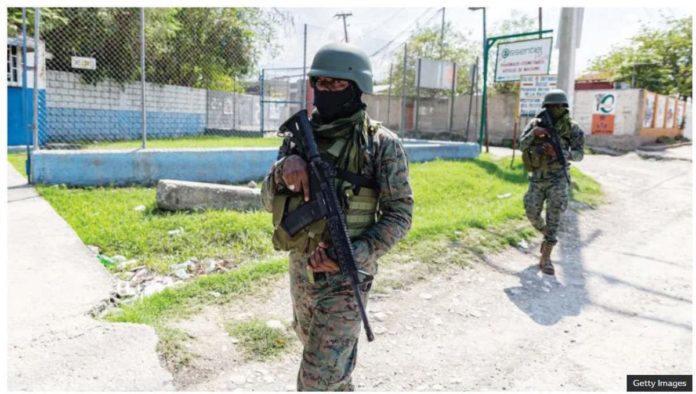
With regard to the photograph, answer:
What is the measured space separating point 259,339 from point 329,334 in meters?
1.29

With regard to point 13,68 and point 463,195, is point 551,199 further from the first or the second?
point 13,68

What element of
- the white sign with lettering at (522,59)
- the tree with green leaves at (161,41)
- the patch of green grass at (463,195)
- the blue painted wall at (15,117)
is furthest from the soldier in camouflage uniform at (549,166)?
the blue painted wall at (15,117)

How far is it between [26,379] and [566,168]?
449cm

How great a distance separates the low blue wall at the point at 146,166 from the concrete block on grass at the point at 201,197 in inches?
58.8

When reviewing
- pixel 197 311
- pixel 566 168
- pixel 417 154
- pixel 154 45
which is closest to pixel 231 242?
pixel 197 311

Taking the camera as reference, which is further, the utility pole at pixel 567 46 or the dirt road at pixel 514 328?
the utility pole at pixel 567 46

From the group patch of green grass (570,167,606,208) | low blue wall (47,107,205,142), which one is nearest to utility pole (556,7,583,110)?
patch of green grass (570,167,606,208)

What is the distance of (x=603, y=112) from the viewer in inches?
816

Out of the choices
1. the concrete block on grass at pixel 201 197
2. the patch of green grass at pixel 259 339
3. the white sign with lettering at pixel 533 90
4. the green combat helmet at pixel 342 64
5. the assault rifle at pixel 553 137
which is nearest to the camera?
the green combat helmet at pixel 342 64

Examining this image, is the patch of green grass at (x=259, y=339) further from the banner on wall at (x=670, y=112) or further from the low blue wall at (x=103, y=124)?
the banner on wall at (x=670, y=112)

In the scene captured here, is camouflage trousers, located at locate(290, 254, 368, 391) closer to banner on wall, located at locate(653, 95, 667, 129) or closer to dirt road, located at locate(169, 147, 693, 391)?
dirt road, located at locate(169, 147, 693, 391)

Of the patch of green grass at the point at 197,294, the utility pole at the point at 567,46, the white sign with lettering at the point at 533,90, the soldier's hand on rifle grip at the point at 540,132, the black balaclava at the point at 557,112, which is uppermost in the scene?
the utility pole at the point at 567,46

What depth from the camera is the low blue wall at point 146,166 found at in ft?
21.2

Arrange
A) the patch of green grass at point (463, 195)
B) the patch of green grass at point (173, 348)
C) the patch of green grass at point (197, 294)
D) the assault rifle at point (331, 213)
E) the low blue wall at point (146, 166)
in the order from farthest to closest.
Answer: the low blue wall at point (146, 166) < the patch of green grass at point (463, 195) < the patch of green grass at point (197, 294) < the patch of green grass at point (173, 348) < the assault rifle at point (331, 213)
